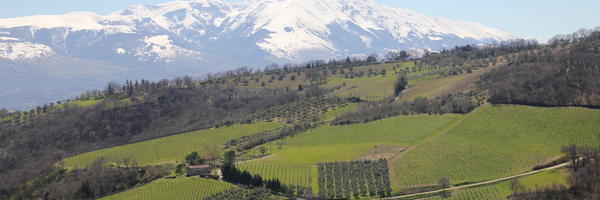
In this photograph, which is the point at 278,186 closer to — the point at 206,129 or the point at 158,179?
the point at 158,179

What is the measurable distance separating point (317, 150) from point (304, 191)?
28745 mm

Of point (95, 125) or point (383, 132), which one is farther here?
point (95, 125)

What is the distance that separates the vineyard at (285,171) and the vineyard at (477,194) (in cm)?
2829

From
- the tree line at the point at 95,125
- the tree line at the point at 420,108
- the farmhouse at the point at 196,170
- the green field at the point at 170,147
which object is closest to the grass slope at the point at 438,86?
the tree line at the point at 420,108

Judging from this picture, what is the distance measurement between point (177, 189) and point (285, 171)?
24898 mm

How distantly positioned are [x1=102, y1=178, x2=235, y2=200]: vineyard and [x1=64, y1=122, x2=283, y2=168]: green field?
2180cm

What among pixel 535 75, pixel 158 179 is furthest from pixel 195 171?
pixel 535 75

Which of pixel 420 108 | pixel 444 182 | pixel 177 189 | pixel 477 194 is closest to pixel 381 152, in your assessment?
pixel 444 182

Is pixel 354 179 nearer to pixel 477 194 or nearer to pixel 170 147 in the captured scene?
pixel 477 194

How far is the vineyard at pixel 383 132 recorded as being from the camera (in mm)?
108500

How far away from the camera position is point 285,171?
92.2m

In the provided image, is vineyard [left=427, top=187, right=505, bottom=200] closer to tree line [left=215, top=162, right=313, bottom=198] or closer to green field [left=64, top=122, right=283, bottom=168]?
tree line [left=215, top=162, right=313, bottom=198]

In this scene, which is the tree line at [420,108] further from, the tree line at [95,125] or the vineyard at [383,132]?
the tree line at [95,125]

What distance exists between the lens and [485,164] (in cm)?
8475
